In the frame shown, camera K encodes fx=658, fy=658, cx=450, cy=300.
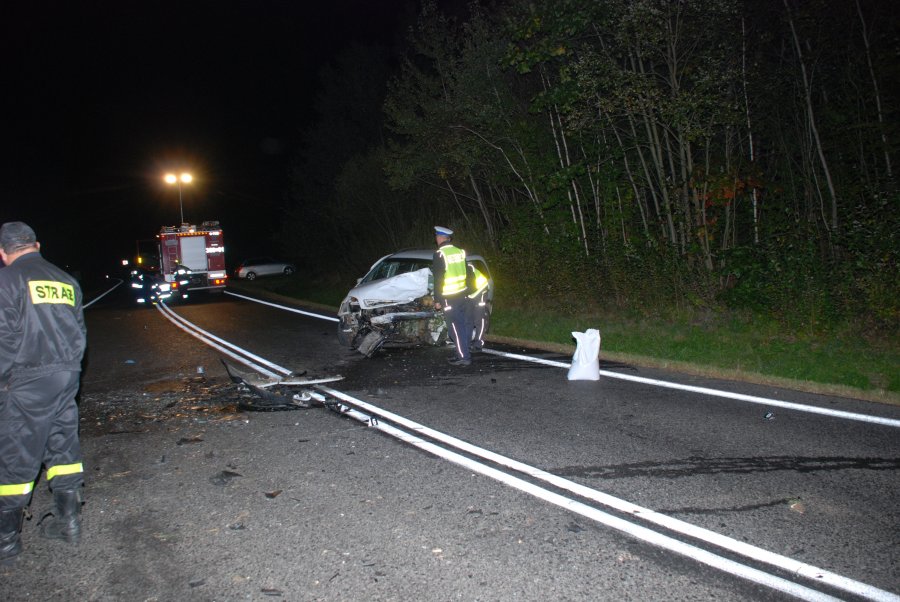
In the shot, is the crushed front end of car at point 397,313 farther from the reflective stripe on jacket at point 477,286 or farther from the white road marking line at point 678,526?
the white road marking line at point 678,526

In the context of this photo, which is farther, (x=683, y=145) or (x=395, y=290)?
(x=683, y=145)

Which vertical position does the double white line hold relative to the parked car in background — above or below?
above

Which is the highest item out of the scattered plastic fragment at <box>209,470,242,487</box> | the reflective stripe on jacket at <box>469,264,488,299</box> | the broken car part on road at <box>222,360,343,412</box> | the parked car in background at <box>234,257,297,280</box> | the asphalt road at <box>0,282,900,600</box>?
the reflective stripe on jacket at <box>469,264,488,299</box>

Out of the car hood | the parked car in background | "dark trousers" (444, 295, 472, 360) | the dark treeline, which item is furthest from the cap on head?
the parked car in background

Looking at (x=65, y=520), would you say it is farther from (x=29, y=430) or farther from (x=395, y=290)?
(x=395, y=290)

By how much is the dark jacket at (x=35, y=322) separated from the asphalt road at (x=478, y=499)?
1.14 meters

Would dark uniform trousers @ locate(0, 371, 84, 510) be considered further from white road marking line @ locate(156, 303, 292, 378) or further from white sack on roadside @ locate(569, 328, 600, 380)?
white sack on roadside @ locate(569, 328, 600, 380)

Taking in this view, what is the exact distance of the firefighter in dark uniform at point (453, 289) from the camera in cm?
951

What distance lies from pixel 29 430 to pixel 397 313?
23.2 feet

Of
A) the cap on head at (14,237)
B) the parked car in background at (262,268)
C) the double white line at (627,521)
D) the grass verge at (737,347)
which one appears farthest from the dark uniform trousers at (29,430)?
the parked car in background at (262,268)

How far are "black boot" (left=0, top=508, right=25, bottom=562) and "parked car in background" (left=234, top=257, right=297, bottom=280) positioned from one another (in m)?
40.3

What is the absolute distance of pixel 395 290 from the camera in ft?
36.3

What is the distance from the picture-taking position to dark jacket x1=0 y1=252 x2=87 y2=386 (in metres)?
3.93

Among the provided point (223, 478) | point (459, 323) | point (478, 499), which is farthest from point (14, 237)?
point (459, 323)
